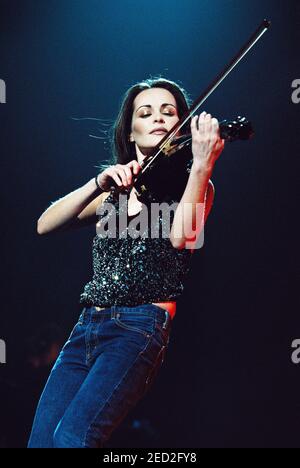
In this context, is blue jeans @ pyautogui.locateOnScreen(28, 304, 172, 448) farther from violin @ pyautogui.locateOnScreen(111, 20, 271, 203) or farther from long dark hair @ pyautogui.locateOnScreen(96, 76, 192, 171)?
long dark hair @ pyautogui.locateOnScreen(96, 76, 192, 171)

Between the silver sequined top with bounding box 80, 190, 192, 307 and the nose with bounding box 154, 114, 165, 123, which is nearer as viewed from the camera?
the silver sequined top with bounding box 80, 190, 192, 307

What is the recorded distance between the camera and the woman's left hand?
1575mm

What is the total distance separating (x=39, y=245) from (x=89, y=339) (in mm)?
1887

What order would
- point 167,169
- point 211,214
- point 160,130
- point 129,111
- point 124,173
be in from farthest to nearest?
point 211,214 → point 129,111 → point 160,130 → point 167,169 → point 124,173

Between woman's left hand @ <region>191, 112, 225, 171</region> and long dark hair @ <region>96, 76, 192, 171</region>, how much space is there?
57 cm

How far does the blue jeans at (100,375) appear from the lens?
1430 mm

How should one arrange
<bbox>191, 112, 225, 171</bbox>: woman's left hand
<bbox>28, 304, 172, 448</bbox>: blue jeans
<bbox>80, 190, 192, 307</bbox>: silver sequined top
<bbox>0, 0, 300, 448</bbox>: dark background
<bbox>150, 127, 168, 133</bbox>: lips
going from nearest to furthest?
<bbox>28, 304, 172, 448</bbox>: blue jeans
<bbox>191, 112, 225, 171</bbox>: woman's left hand
<bbox>80, 190, 192, 307</bbox>: silver sequined top
<bbox>150, 127, 168, 133</bbox>: lips
<bbox>0, 0, 300, 448</bbox>: dark background

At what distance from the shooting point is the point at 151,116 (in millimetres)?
2098

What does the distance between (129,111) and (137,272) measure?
784 mm

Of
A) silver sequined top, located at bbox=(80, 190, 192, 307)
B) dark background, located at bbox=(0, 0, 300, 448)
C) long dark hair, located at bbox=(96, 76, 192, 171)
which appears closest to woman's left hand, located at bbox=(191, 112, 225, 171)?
silver sequined top, located at bbox=(80, 190, 192, 307)

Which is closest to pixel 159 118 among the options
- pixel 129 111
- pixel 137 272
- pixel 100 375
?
pixel 129 111

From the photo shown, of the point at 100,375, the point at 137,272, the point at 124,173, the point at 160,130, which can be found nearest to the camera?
the point at 100,375

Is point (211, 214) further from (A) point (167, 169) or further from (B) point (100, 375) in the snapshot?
(B) point (100, 375)

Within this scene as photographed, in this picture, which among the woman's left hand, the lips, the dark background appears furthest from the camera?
the dark background
